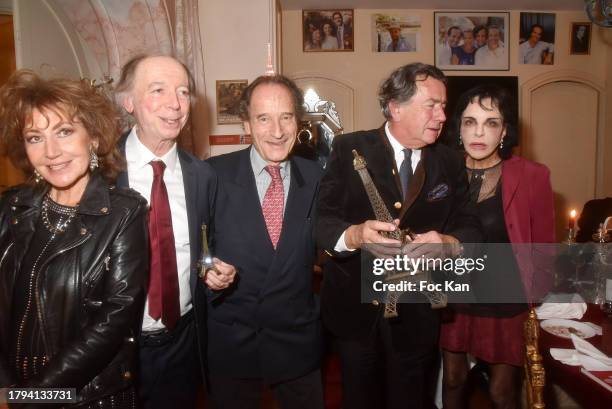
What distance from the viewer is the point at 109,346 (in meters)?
1.20

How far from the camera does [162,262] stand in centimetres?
144

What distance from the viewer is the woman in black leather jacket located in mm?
1156

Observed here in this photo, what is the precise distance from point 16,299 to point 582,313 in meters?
2.09

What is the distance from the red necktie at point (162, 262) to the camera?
144cm

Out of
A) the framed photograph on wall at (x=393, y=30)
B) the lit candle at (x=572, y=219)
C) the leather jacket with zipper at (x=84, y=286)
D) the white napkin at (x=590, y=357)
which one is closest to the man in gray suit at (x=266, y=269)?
the leather jacket with zipper at (x=84, y=286)

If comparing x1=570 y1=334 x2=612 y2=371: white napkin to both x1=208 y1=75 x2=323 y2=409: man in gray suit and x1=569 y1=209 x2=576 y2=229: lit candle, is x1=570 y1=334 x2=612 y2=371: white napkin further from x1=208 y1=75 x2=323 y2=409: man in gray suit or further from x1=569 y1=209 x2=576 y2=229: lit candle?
x1=208 y1=75 x2=323 y2=409: man in gray suit

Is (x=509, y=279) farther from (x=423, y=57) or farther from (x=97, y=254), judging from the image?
(x=423, y=57)

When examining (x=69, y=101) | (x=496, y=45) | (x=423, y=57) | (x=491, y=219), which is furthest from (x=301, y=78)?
(x=69, y=101)

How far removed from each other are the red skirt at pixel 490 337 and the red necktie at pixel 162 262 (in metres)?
1.28

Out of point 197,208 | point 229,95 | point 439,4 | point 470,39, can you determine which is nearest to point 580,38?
point 470,39

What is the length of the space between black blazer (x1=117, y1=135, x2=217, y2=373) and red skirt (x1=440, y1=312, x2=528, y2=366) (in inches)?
45.4

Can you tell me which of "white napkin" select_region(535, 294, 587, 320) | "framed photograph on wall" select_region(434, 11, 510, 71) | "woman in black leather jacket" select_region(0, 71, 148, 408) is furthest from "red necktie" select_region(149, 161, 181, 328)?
"framed photograph on wall" select_region(434, 11, 510, 71)

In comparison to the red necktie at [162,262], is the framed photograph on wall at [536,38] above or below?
above

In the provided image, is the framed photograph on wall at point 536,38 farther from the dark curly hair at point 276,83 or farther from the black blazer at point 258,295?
the black blazer at point 258,295
